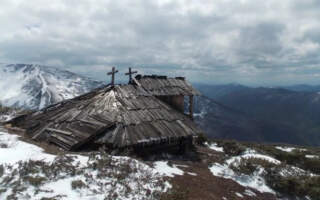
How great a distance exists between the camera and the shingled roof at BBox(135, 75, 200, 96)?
73.6ft

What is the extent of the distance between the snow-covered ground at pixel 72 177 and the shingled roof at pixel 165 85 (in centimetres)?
1114

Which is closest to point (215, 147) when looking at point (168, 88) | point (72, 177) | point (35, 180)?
point (168, 88)

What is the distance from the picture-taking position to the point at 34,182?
8.65m

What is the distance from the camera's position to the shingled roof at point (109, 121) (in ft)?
48.8

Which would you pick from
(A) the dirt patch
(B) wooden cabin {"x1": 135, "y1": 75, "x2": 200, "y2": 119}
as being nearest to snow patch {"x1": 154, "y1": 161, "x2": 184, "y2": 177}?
(A) the dirt patch

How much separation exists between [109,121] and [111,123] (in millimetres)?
294

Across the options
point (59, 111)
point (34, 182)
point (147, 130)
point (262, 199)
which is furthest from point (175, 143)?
point (34, 182)

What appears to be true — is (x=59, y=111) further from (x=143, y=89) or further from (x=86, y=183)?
(x=86, y=183)

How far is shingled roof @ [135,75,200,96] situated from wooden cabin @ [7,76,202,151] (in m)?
0.74

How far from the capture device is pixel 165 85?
2372 centimetres

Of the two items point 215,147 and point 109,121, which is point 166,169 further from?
point 215,147

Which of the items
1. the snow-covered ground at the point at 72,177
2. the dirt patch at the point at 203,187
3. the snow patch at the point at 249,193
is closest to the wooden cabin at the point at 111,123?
the dirt patch at the point at 203,187

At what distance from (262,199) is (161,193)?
585 centimetres

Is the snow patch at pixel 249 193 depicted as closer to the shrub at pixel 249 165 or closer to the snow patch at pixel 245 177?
the snow patch at pixel 245 177
